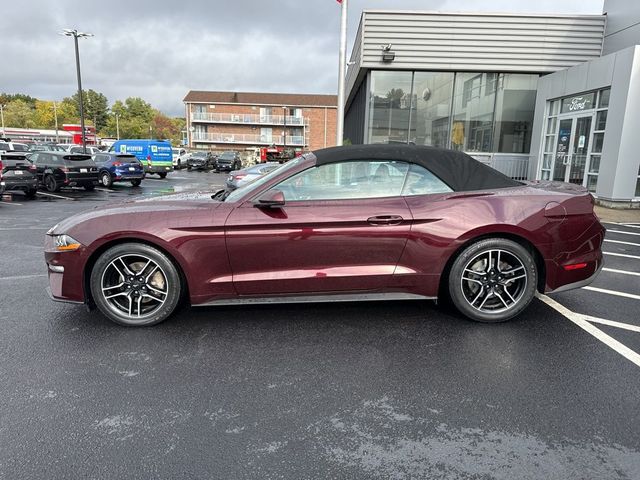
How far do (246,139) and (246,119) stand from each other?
9.50ft

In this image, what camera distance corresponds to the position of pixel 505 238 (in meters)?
3.93

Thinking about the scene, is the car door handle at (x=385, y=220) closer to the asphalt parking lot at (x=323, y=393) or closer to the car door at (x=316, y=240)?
the car door at (x=316, y=240)

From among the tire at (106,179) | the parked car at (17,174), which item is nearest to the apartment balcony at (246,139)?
the tire at (106,179)

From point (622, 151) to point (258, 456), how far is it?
39.4 ft

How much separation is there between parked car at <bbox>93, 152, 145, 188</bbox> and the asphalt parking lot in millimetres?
16956

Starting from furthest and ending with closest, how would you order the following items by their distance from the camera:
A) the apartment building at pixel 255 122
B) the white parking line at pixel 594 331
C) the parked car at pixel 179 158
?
the apartment building at pixel 255 122
the parked car at pixel 179 158
the white parking line at pixel 594 331

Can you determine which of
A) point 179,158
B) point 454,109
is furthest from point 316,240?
point 179,158

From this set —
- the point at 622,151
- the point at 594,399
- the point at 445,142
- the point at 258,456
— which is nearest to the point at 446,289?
the point at 594,399

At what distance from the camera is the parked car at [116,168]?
2002cm

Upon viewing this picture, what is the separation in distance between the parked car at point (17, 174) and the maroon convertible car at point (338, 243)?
43.5ft

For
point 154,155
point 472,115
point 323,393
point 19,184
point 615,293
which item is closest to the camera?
point 323,393

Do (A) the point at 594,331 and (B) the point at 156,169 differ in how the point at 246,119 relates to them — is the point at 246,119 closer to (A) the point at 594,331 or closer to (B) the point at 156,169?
(B) the point at 156,169

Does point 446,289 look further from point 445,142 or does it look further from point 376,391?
point 445,142

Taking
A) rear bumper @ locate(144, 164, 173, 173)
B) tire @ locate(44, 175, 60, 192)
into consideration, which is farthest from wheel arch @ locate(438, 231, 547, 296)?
rear bumper @ locate(144, 164, 173, 173)
